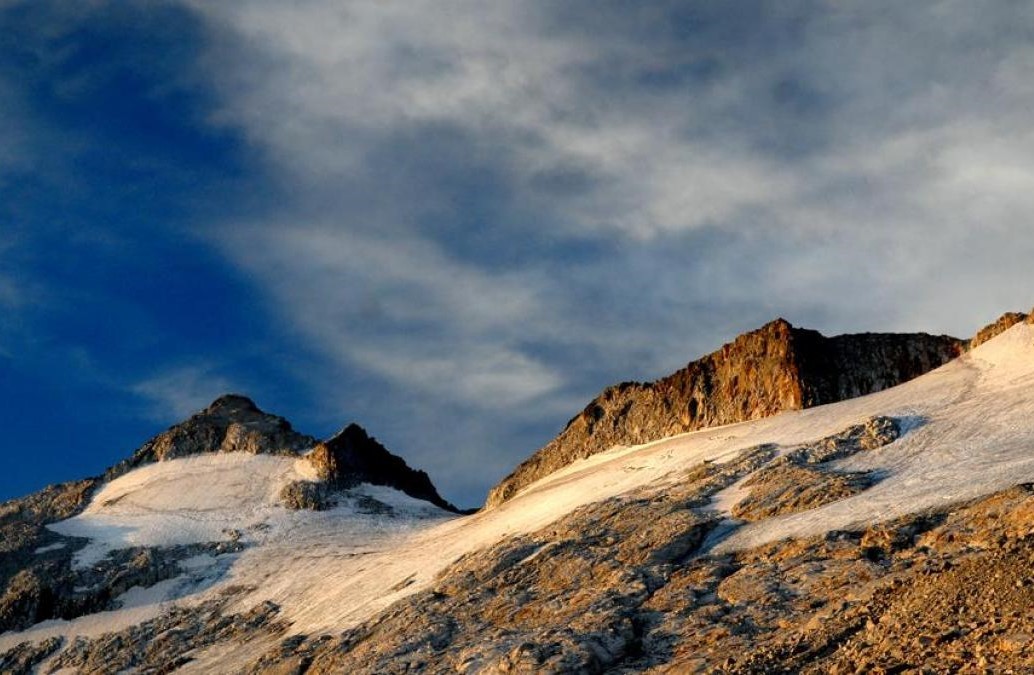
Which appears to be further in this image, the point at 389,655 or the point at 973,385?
the point at 973,385

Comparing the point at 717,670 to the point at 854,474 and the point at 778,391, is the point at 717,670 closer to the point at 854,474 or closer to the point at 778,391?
the point at 854,474

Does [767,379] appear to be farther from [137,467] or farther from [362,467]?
[137,467]

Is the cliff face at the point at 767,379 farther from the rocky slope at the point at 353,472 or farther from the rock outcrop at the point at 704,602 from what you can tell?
the rocky slope at the point at 353,472

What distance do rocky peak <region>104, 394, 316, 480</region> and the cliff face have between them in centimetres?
Answer: 2795

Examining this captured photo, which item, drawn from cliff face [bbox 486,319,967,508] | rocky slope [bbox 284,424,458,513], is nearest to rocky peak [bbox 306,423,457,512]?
rocky slope [bbox 284,424,458,513]

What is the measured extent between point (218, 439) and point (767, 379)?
4500cm

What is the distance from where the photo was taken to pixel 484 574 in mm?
46500

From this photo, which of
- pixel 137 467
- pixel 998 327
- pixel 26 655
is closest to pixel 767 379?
pixel 998 327

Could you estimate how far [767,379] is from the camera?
63656 mm

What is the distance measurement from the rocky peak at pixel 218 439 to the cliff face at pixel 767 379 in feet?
91.7

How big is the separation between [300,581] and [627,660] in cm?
3228

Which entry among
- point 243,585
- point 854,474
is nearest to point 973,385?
point 854,474

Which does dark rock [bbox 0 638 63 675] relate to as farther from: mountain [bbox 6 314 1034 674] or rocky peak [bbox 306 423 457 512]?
rocky peak [bbox 306 423 457 512]

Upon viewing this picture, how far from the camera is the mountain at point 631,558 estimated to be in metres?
31.3
